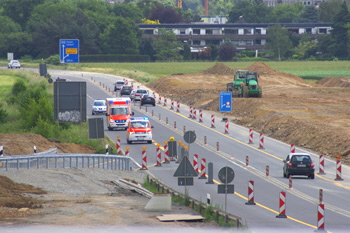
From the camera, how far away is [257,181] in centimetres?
3847

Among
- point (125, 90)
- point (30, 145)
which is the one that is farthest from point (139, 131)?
point (125, 90)

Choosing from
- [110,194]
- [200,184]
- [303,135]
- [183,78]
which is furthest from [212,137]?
[183,78]

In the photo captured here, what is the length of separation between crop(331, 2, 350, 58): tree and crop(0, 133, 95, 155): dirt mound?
499 feet

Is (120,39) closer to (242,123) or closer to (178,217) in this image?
(242,123)

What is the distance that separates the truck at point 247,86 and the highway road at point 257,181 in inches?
563

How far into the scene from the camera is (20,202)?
25.4 metres

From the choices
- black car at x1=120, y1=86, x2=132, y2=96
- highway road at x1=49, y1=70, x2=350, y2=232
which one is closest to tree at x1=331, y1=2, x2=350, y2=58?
black car at x1=120, y1=86, x2=132, y2=96

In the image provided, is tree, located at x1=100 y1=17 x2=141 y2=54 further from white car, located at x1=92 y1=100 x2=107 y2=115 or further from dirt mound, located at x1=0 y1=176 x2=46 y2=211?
dirt mound, located at x1=0 y1=176 x2=46 y2=211

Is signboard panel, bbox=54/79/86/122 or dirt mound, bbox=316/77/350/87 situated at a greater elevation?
signboard panel, bbox=54/79/86/122

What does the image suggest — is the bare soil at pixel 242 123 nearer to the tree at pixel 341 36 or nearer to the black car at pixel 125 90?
the black car at pixel 125 90

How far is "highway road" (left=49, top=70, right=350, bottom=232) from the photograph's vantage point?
2752cm

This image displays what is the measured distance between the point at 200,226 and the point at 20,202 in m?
6.34

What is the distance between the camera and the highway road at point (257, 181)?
90.3 feet

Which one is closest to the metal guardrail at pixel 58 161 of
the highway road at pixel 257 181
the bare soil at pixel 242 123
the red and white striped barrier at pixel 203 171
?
the highway road at pixel 257 181
